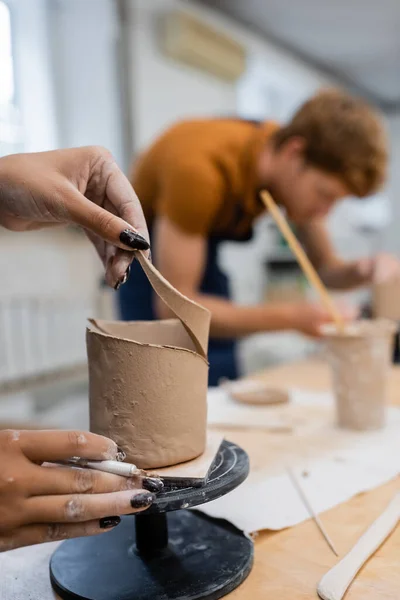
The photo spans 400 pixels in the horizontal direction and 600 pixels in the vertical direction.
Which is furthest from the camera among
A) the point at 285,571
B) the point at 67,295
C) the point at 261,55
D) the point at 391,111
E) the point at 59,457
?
the point at 391,111

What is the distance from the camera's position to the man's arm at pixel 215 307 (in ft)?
4.54

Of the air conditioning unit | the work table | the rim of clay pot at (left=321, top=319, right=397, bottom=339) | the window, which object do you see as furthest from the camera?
the air conditioning unit

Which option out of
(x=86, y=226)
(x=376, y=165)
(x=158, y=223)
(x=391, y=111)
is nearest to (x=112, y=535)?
(x=86, y=226)

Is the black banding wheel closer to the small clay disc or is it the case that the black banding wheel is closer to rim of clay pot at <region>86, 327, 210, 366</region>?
rim of clay pot at <region>86, 327, 210, 366</region>

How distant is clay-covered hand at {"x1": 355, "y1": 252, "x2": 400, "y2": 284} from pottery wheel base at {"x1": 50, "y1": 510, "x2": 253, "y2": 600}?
3.52 ft

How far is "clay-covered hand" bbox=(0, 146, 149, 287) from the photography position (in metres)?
0.57

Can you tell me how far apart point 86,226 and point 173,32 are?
8.64 ft

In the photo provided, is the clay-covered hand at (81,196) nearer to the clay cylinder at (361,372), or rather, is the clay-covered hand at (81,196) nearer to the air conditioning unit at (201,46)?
the clay cylinder at (361,372)

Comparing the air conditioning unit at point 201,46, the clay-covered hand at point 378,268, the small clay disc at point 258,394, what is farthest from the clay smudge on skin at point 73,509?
the air conditioning unit at point 201,46

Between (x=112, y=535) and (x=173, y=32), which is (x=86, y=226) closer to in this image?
(x=112, y=535)

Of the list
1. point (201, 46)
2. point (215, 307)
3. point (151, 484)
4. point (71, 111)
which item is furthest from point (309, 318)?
point (201, 46)

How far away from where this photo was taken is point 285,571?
60 cm

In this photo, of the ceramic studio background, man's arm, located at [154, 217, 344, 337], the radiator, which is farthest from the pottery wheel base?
the radiator

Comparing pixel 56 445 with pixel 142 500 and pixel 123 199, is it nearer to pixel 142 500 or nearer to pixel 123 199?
pixel 142 500
